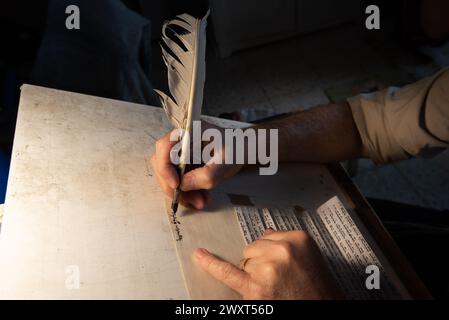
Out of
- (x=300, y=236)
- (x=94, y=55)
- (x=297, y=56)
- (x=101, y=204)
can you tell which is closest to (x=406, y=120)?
(x=300, y=236)

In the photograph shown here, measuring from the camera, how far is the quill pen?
2.58ft

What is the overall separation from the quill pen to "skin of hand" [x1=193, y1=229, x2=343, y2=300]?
0.19 m

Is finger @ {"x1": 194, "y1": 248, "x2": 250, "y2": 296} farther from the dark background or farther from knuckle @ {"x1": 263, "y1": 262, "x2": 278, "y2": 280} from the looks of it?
the dark background

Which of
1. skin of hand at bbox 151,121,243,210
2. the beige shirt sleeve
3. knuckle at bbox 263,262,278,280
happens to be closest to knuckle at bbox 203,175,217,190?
skin of hand at bbox 151,121,243,210

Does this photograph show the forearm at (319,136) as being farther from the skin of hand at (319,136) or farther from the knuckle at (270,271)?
the knuckle at (270,271)

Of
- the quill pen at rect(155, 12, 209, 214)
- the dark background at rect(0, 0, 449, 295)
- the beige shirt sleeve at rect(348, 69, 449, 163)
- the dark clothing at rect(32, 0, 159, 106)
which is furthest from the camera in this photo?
the dark background at rect(0, 0, 449, 295)

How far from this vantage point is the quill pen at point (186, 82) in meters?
0.79

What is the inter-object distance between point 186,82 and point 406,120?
1.70ft

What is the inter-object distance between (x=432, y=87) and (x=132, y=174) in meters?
0.70

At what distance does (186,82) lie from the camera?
0.82 meters

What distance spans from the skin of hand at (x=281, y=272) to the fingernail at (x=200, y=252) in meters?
0.02

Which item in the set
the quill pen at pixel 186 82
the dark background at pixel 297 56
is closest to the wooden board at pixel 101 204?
the quill pen at pixel 186 82
